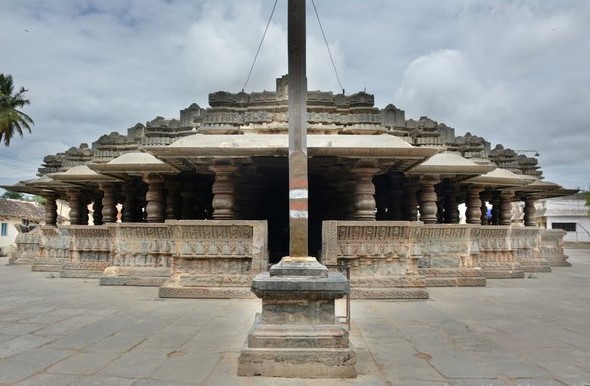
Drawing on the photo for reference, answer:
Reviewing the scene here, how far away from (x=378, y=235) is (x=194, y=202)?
6544 millimetres

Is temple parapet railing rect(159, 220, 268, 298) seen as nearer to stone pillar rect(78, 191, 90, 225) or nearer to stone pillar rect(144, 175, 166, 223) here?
stone pillar rect(144, 175, 166, 223)

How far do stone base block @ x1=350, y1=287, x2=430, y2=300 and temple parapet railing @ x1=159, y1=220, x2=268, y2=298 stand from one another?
1.63m

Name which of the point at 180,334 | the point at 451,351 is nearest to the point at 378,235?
the point at 451,351

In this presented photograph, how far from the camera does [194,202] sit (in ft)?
39.3

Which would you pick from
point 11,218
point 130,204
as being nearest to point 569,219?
point 130,204

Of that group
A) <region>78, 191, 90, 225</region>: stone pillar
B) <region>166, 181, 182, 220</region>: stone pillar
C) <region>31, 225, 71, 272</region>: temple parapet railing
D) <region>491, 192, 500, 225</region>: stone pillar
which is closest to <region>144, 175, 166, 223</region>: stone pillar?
<region>166, 181, 182, 220</region>: stone pillar

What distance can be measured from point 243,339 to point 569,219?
39.5m

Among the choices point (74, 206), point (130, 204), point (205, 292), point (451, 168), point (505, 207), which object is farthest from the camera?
point (74, 206)

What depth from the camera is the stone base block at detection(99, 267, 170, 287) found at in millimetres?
8383

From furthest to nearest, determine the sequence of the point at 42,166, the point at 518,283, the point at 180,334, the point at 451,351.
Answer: the point at 42,166, the point at 518,283, the point at 180,334, the point at 451,351

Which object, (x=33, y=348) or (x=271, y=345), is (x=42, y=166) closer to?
(x=33, y=348)

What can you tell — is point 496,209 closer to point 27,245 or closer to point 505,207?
point 505,207

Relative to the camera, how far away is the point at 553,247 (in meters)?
14.6

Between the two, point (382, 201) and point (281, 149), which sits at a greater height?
point (281, 149)
